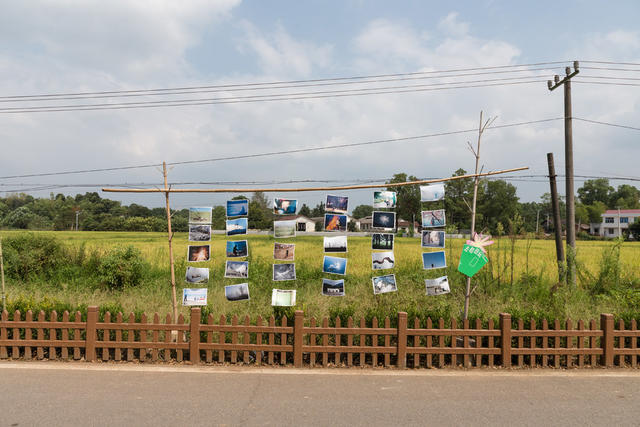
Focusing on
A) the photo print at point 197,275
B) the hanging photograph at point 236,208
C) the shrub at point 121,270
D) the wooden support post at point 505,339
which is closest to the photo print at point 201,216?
the hanging photograph at point 236,208

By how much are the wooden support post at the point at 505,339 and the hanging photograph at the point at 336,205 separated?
9.61 feet

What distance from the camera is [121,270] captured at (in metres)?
12.5

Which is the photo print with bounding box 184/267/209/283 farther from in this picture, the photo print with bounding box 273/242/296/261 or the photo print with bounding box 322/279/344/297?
the photo print with bounding box 322/279/344/297

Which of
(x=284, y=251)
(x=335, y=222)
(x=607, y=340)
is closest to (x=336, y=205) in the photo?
(x=335, y=222)

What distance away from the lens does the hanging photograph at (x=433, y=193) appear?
22.5 ft

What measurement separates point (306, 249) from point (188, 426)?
14221mm

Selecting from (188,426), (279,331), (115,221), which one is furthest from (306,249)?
(115,221)

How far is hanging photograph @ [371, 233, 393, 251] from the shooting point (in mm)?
7035

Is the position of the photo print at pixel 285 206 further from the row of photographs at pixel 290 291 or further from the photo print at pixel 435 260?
the photo print at pixel 435 260

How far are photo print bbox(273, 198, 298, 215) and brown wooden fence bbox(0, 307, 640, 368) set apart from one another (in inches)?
74.5

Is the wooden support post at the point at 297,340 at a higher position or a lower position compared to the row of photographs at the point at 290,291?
lower

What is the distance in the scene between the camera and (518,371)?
5.94 meters

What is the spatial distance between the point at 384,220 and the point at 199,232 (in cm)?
323

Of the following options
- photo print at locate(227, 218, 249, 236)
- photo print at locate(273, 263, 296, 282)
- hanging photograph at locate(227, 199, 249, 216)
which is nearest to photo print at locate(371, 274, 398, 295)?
photo print at locate(273, 263, 296, 282)
